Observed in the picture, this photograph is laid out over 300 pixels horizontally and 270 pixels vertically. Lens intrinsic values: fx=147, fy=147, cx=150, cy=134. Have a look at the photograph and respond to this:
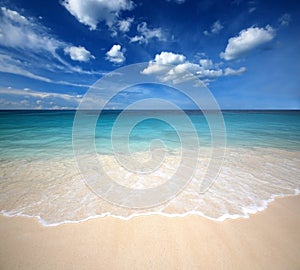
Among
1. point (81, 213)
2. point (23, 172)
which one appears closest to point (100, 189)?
point (81, 213)

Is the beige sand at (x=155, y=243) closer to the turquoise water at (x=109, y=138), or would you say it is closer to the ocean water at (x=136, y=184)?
the ocean water at (x=136, y=184)

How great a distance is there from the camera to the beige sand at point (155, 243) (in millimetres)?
2166

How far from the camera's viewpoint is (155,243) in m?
2.49

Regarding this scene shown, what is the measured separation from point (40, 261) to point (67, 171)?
11.4 feet

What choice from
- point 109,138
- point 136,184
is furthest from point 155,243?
point 109,138

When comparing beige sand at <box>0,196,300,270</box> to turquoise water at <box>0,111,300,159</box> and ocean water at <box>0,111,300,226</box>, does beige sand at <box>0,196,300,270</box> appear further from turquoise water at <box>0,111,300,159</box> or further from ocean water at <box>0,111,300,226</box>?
turquoise water at <box>0,111,300,159</box>

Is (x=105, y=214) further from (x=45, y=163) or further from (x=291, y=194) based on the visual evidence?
(x=291, y=194)

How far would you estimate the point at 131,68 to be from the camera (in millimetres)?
7250

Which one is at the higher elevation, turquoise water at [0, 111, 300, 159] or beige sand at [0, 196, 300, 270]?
turquoise water at [0, 111, 300, 159]

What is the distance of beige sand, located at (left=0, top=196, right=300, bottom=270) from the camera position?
217 cm

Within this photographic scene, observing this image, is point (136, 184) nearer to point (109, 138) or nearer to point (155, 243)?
point (155, 243)

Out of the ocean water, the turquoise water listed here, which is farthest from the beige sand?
→ the turquoise water

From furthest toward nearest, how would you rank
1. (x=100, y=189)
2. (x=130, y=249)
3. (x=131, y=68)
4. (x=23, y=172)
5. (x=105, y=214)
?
1. (x=131, y=68)
2. (x=23, y=172)
3. (x=100, y=189)
4. (x=105, y=214)
5. (x=130, y=249)

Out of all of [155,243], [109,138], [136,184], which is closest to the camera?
[155,243]
